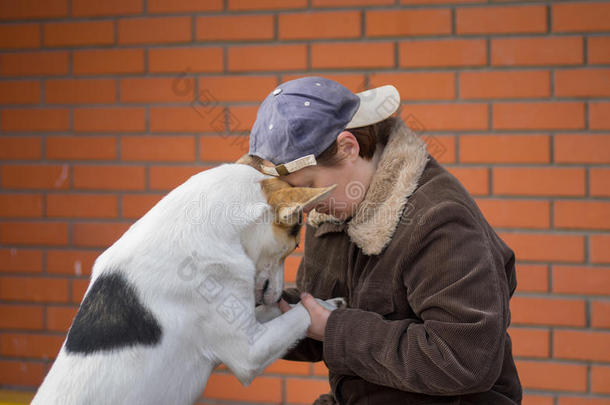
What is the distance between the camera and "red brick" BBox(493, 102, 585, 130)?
118 inches

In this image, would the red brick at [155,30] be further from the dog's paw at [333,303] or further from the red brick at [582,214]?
the red brick at [582,214]

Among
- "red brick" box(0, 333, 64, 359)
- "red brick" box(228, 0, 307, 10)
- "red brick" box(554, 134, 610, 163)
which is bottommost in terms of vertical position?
"red brick" box(0, 333, 64, 359)

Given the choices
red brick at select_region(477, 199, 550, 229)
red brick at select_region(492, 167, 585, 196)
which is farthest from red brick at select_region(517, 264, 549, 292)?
red brick at select_region(492, 167, 585, 196)

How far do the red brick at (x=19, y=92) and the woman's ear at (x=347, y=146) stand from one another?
2.41 meters

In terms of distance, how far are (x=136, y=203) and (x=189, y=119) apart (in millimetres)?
587

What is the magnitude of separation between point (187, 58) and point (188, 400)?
2136 mm

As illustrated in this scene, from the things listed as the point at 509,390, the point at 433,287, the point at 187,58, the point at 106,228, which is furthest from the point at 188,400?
the point at 187,58

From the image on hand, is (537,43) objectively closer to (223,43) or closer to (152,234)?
(223,43)

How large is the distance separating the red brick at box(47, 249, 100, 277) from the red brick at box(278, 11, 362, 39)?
1.73 m

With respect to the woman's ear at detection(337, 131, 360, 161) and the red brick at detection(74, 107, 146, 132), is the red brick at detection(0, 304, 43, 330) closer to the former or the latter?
the red brick at detection(74, 107, 146, 132)

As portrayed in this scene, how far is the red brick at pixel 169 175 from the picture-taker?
340 cm

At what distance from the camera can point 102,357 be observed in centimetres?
169

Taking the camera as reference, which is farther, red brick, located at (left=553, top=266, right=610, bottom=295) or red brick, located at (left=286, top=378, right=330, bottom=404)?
red brick, located at (left=286, top=378, right=330, bottom=404)

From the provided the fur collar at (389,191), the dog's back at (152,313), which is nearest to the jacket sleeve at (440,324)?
the fur collar at (389,191)
